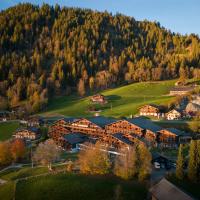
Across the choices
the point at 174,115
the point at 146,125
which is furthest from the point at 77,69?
the point at 146,125

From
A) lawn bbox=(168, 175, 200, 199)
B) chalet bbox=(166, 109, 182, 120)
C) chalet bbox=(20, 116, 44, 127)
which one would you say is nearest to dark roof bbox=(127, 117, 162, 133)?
chalet bbox=(166, 109, 182, 120)

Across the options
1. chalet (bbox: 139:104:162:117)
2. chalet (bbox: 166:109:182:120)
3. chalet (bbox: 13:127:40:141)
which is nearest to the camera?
chalet (bbox: 13:127:40:141)

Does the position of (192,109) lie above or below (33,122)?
above

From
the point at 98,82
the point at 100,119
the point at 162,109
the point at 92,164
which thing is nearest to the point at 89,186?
the point at 92,164

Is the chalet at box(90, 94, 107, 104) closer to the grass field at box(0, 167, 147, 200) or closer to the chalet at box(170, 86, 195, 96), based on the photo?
the chalet at box(170, 86, 195, 96)

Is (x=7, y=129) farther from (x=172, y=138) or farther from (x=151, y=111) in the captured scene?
(x=172, y=138)

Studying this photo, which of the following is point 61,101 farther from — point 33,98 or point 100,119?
point 100,119

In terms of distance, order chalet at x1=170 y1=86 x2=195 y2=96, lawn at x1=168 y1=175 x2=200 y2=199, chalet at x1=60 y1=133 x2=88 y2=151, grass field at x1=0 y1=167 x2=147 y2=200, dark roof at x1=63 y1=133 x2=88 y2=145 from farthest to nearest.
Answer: chalet at x1=170 y1=86 x2=195 y2=96 < dark roof at x1=63 y1=133 x2=88 y2=145 < chalet at x1=60 y1=133 x2=88 y2=151 < grass field at x1=0 y1=167 x2=147 y2=200 < lawn at x1=168 y1=175 x2=200 y2=199
